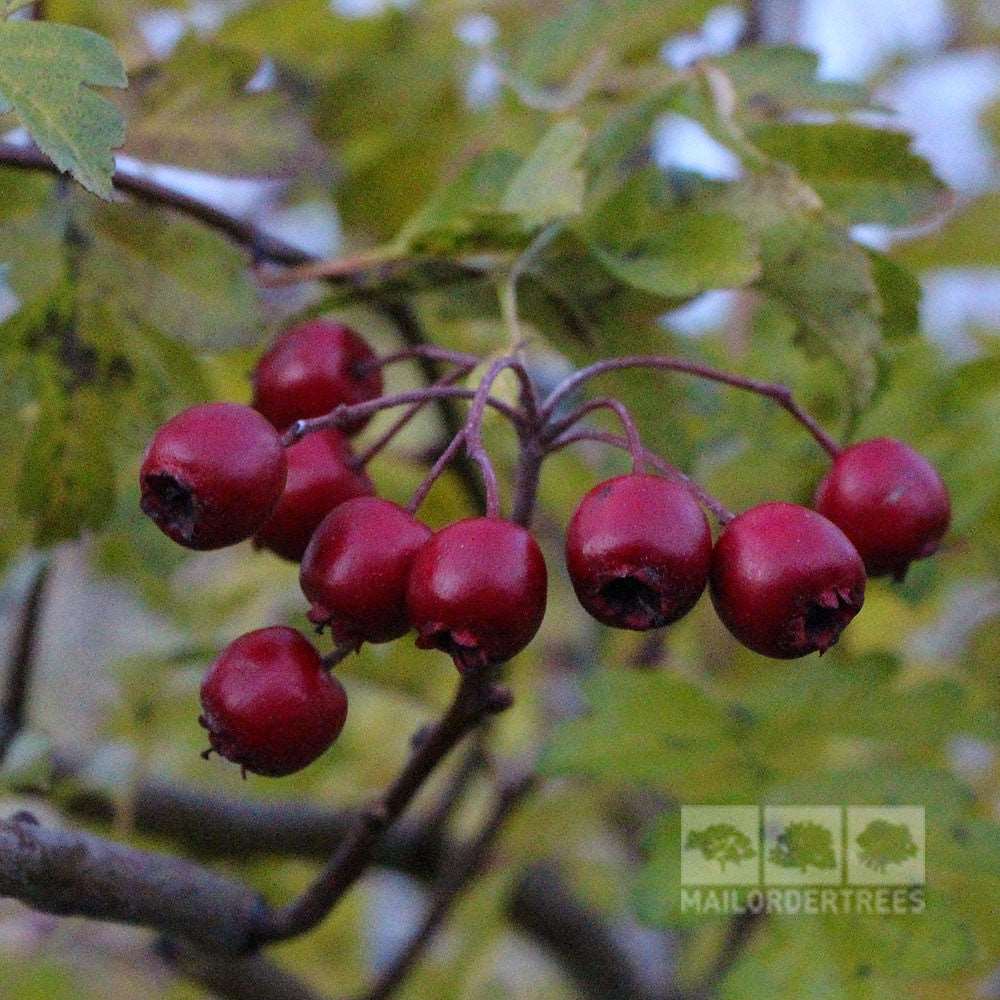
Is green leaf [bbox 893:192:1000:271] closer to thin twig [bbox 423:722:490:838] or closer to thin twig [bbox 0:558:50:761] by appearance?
thin twig [bbox 423:722:490:838]

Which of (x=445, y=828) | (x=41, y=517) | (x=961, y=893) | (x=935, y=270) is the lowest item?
(x=445, y=828)

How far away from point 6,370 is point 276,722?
1.91 feet

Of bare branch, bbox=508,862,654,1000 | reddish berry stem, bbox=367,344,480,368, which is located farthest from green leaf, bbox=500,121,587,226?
bare branch, bbox=508,862,654,1000

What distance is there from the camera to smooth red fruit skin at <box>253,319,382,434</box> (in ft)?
4.33

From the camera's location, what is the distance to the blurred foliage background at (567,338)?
1.43 meters

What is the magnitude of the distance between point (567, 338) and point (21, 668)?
34.9 inches

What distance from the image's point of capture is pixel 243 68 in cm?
170

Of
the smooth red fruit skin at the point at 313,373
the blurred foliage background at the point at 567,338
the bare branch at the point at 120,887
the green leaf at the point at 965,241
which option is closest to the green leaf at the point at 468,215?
the blurred foliage background at the point at 567,338

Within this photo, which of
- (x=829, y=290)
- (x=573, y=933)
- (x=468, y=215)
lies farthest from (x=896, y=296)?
Result: (x=573, y=933)

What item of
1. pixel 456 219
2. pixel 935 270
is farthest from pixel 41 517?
pixel 935 270

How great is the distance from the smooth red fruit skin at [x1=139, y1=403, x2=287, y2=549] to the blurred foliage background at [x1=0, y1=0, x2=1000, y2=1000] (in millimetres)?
379

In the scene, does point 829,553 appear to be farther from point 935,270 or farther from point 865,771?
point 935,270

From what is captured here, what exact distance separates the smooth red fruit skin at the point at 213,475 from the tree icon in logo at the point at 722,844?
0.73m

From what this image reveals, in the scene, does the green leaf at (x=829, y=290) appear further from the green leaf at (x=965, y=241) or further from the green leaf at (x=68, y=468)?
the green leaf at (x=965, y=241)
